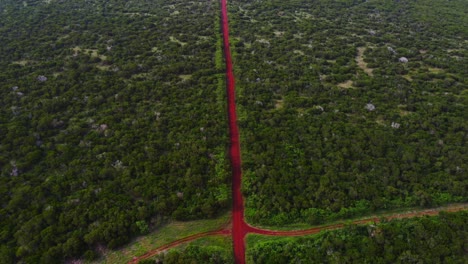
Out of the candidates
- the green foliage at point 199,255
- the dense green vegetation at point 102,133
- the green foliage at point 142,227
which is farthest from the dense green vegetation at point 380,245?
the green foliage at point 142,227

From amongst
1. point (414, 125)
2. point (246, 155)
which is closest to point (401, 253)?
point (246, 155)

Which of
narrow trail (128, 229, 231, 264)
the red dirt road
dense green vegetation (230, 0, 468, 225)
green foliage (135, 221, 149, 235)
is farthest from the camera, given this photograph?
dense green vegetation (230, 0, 468, 225)

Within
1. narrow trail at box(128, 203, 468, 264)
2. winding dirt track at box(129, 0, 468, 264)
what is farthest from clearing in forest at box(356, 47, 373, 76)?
winding dirt track at box(129, 0, 468, 264)

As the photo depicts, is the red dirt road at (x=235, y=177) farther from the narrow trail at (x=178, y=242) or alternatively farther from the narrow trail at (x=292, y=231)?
the narrow trail at (x=178, y=242)

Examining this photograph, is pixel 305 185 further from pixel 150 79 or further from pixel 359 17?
pixel 359 17

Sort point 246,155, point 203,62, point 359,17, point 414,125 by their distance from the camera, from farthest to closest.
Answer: point 359,17 → point 203,62 → point 414,125 → point 246,155

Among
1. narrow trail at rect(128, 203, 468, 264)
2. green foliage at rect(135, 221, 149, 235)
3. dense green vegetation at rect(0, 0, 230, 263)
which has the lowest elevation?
narrow trail at rect(128, 203, 468, 264)

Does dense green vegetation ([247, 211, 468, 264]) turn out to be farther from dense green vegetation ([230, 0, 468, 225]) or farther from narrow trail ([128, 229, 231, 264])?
narrow trail ([128, 229, 231, 264])
